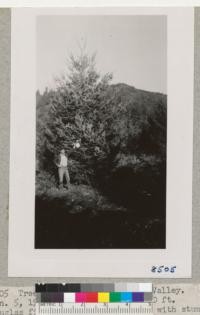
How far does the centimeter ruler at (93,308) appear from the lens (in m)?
0.71

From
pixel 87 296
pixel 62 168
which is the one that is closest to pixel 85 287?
pixel 87 296

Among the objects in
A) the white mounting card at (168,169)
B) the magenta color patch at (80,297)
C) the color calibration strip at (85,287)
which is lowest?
the magenta color patch at (80,297)

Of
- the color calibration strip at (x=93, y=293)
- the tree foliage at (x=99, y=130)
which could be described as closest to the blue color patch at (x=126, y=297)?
the color calibration strip at (x=93, y=293)

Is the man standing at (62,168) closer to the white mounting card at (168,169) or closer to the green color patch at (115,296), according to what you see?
the white mounting card at (168,169)

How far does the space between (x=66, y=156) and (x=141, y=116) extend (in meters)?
0.13

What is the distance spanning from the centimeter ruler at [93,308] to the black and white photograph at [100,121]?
111mm

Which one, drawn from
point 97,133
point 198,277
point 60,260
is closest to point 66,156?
point 97,133

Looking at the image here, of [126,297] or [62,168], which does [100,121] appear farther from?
[126,297]

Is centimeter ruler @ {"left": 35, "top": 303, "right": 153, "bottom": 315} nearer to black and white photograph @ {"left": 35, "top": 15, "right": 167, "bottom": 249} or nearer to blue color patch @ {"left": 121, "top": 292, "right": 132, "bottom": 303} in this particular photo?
blue color patch @ {"left": 121, "top": 292, "right": 132, "bottom": 303}

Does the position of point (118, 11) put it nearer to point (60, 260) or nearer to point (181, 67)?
point (181, 67)

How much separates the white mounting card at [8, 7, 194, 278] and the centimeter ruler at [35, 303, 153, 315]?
1.9 inches

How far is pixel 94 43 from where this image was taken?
27.1 inches

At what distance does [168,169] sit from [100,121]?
5.0 inches

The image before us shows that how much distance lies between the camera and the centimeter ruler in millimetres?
707
